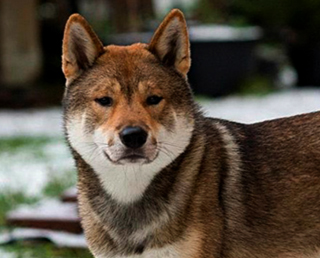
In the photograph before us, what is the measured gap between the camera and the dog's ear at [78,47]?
3764mm

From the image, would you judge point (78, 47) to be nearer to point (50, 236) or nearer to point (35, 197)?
point (50, 236)

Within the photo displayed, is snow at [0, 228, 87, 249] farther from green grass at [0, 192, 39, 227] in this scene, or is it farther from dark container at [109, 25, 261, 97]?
dark container at [109, 25, 261, 97]

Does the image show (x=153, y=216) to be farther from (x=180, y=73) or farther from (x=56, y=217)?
(x=56, y=217)

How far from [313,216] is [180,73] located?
902mm

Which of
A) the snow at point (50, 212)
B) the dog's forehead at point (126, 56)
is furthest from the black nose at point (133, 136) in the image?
the snow at point (50, 212)

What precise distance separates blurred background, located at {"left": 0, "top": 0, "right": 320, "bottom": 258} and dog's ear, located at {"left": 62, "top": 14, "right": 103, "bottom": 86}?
2.31m

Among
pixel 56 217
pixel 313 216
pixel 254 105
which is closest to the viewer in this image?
pixel 313 216

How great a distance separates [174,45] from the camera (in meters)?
3.82

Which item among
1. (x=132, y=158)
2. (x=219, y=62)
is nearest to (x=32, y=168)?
(x=132, y=158)

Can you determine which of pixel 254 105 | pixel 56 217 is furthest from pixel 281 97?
pixel 56 217

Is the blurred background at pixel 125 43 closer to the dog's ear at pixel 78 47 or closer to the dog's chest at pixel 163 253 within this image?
the dog's ear at pixel 78 47

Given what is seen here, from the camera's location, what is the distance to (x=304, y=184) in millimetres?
3883

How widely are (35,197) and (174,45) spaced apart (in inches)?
130

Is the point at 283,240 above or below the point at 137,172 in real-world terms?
below
